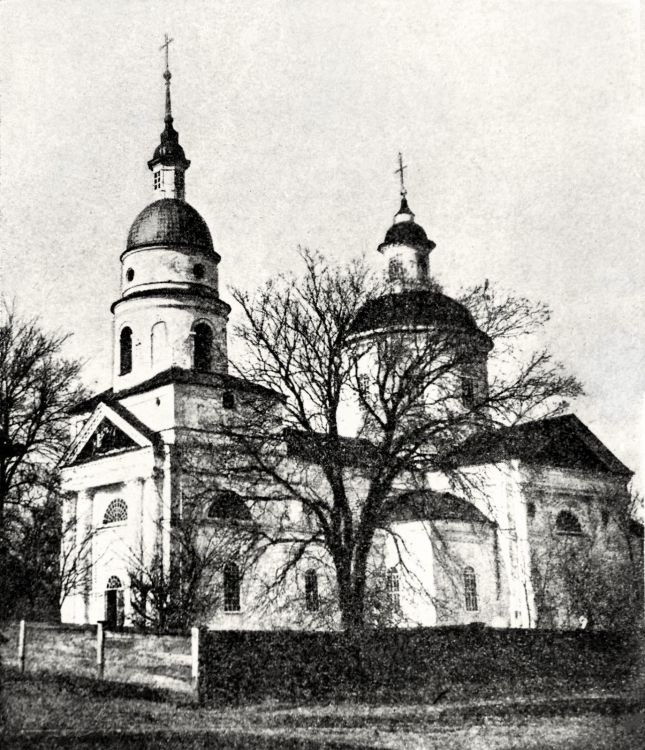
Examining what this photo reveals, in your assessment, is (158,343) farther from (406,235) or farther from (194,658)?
(194,658)

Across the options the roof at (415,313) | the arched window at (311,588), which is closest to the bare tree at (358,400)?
the roof at (415,313)

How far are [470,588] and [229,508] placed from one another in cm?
1250

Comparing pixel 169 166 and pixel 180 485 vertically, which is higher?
pixel 169 166

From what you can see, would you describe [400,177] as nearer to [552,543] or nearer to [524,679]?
[552,543]

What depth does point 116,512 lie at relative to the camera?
37.4m

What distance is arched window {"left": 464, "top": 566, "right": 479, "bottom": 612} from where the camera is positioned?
131 feet

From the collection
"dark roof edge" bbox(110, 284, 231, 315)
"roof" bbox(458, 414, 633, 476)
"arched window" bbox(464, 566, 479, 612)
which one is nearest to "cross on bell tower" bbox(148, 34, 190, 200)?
"dark roof edge" bbox(110, 284, 231, 315)

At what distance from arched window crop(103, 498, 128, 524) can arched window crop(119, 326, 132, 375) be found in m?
5.15

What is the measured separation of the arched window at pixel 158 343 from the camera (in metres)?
38.5

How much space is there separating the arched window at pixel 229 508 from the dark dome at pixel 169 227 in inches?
425

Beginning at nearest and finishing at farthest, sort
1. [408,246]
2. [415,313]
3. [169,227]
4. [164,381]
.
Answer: [415,313], [164,381], [169,227], [408,246]

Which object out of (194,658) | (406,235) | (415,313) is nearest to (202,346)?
(406,235)

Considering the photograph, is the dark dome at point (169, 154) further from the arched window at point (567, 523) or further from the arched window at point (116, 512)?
the arched window at point (567, 523)

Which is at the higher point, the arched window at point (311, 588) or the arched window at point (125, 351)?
the arched window at point (125, 351)
